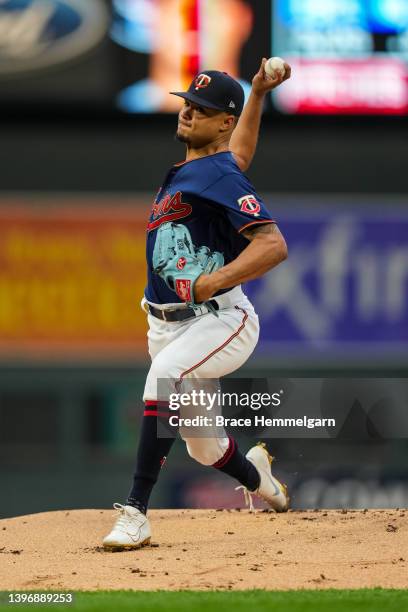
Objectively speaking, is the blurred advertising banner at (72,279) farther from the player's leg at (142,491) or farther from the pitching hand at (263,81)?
the player's leg at (142,491)

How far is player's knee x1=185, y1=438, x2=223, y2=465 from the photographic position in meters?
4.69

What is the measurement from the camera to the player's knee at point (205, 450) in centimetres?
469

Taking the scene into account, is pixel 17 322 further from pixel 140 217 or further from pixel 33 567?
pixel 33 567

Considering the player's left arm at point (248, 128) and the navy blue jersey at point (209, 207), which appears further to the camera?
the player's left arm at point (248, 128)

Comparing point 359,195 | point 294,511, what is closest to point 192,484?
point 359,195

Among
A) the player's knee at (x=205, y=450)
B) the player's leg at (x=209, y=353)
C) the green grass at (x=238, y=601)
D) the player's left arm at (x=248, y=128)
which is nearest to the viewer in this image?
the green grass at (x=238, y=601)

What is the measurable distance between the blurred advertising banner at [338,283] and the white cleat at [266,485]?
16.7 ft

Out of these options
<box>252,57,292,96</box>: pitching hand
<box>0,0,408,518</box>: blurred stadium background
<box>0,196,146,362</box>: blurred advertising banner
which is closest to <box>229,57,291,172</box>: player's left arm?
<box>252,57,292,96</box>: pitching hand

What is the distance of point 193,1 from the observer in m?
9.91

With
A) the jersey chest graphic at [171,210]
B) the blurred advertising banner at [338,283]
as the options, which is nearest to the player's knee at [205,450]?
the jersey chest graphic at [171,210]

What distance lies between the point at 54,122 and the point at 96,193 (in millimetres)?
646

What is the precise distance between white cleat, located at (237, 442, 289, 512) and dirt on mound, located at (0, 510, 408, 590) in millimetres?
62

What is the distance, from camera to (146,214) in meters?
10.3

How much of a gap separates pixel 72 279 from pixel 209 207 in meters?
5.79
